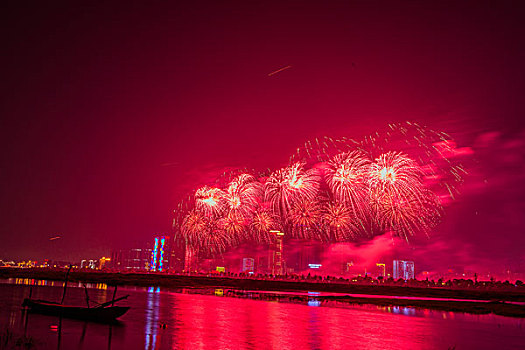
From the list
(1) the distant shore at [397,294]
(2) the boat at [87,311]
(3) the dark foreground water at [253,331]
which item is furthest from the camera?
(1) the distant shore at [397,294]

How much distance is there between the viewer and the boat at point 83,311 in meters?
29.4

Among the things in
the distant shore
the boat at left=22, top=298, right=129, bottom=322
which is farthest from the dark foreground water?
the distant shore

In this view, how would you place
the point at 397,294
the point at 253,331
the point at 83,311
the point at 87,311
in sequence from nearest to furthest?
the point at 253,331
the point at 87,311
the point at 83,311
the point at 397,294

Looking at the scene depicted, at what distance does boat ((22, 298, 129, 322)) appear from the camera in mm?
29359

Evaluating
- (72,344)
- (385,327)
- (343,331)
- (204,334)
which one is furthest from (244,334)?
(385,327)

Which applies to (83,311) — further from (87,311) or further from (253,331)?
(253,331)

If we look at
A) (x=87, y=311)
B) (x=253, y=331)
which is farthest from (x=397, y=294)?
(x=87, y=311)

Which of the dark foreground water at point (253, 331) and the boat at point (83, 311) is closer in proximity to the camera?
the dark foreground water at point (253, 331)

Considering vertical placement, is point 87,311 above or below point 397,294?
above

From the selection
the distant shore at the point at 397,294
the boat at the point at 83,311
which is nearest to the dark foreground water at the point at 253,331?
the boat at the point at 83,311

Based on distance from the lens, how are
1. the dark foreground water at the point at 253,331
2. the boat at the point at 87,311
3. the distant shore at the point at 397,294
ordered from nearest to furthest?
the dark foreground water at the point at 253,331 < the boat at the point at 87,311 < the distant shore at the point at 397,294

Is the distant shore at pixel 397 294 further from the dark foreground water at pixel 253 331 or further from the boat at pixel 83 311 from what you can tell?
the boat at pixel 83 311

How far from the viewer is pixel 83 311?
30047mm

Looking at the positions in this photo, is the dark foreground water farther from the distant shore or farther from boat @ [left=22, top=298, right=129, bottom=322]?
the distant shore
